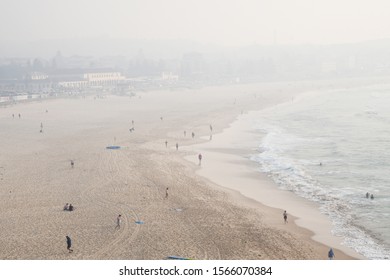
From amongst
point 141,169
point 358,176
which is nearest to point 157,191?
point 141,169

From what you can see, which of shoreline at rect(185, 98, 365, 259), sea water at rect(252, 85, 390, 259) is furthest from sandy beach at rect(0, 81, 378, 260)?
sea water at rect(252, 85, 390, 259)

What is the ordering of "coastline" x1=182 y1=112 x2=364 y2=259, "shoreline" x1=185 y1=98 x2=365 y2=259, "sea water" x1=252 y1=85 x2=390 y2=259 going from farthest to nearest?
"sea water" x1=252 y1=85 x2=390 y2=259
"shoreline" x1=185 y1=98 x2=365 y2=259
"coastline" x1=182 y1=112 x2=364 y2=259

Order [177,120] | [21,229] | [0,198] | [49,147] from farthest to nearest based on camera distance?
1. [177,120]
2. [49,147]
3. [0,198]
4. [21,229]

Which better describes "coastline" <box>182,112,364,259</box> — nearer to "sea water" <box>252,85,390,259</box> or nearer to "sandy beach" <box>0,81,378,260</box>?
"sandy beach" <box>0,81,378,260</box>

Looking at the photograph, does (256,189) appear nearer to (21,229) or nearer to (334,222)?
(334,222)

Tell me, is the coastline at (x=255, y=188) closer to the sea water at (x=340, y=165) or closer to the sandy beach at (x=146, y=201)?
the sandy beach at (x=146, y=201)

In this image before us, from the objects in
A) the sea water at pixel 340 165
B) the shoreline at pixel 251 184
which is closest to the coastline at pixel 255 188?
the shoreline at pixel 251 184
